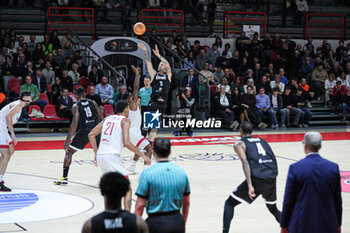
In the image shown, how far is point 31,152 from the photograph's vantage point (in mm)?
14188

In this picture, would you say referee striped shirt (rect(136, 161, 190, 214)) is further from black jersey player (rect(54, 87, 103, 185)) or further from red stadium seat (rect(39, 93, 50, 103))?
red stadium seat (rect(39, 93, 50, 103))

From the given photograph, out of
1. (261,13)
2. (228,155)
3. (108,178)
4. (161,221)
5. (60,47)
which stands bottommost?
(228,155)

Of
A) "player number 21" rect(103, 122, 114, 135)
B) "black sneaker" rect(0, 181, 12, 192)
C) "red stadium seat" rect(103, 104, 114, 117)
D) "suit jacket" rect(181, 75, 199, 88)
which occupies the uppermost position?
"suit jacket" rect(181, 75, 199, 88)

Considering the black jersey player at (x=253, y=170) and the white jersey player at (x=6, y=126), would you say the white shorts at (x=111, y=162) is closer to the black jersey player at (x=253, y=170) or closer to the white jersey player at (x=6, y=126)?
the black jersey player at (x=253, y=170)

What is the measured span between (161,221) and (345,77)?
18.4 m

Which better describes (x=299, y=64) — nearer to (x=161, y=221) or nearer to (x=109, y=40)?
(x=109, y=40)

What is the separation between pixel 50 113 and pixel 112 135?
33.5ft

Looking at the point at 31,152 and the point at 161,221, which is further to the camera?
the point at 31,152

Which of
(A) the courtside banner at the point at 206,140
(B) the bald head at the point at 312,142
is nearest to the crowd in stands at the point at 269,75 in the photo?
(A) the courtside banner at the point at 206,140

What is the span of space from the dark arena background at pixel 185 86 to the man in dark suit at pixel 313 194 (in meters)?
2.70

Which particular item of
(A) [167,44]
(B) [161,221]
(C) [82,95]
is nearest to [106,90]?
(A) [167,44]

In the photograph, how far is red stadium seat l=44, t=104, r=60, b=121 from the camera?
1756 centimetres

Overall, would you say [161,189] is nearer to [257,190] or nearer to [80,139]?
[257,190]

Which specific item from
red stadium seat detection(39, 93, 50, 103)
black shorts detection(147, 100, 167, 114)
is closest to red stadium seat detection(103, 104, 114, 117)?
red stadium seat detection(39, 93, 50, 103)
